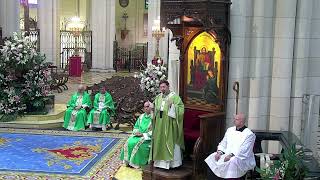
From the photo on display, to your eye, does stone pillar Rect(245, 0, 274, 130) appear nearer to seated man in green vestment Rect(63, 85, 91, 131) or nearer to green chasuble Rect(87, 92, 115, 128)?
green chasuble Rect(87, 92, 115, 128)

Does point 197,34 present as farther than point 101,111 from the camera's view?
No

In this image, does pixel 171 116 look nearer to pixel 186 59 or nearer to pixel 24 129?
pixel 186 59

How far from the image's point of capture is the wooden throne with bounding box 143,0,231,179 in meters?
8.26

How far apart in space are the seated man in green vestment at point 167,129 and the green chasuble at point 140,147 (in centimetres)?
102

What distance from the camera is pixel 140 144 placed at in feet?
31.4

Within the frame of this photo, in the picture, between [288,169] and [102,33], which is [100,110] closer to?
[288,169]

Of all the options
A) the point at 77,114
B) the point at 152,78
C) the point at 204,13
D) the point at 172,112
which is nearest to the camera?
the point at 204,13

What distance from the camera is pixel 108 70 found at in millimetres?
28016

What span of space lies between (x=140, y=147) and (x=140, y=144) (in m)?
0.08

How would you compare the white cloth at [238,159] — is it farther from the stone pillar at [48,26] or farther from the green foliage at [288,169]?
the stone pillar at [48,26]

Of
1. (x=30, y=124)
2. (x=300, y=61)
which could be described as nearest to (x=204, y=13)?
(x=300, y=61)

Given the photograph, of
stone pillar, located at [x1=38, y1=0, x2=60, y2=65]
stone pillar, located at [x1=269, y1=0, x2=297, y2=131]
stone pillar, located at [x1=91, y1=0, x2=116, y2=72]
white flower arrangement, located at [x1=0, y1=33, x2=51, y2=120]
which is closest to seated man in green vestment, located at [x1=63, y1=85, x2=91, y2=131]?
white flower arrangement, located at [x1=0, y1=33, x2=51, y2=120]

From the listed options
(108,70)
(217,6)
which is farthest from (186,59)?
(108,70)

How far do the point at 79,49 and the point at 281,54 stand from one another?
2248 centimetres
